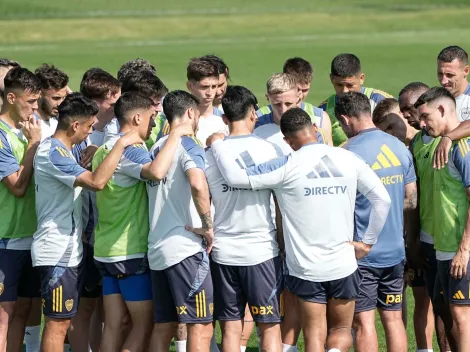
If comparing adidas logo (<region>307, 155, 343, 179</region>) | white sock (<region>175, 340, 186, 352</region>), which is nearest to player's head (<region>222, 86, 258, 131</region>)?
adidas logo (<region>307, 155, 343, 179</region>)

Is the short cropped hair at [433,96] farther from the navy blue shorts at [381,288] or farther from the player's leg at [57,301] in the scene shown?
A: the player's leg at [57,301]

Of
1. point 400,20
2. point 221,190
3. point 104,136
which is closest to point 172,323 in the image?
point 221,190

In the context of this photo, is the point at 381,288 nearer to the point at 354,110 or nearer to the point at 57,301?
the point at 354,110

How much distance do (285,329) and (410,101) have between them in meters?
2.39

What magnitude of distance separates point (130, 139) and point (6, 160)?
1087mm

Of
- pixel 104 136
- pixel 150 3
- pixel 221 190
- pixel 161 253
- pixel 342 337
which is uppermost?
pixel 150 3

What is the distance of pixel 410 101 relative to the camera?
30.5ft

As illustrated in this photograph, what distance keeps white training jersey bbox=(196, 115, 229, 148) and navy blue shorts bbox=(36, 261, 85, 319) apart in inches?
77.1

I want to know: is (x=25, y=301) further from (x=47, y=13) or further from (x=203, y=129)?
(x=47, y=13)

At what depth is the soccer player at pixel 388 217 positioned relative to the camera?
8242 millimetres

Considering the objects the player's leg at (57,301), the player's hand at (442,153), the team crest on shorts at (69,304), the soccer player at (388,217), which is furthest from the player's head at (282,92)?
the team crest on shorts at (69,304)

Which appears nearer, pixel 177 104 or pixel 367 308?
pixel 177 104

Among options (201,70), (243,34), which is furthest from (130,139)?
(243,34)

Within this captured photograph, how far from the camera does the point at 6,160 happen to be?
320 inches
